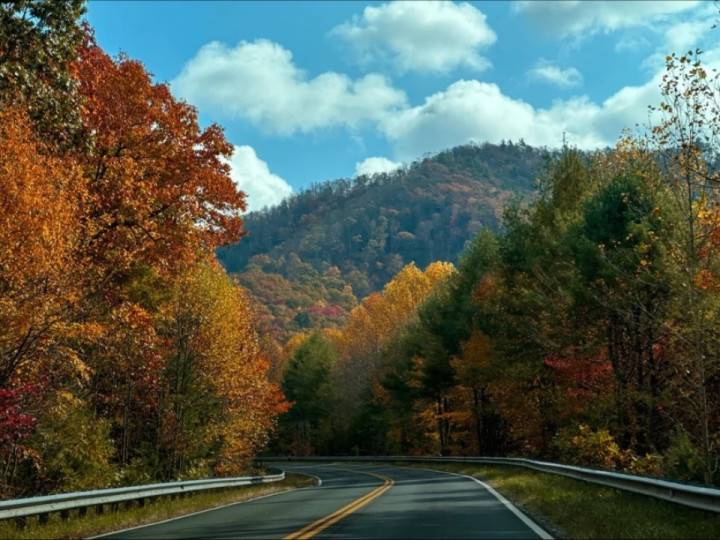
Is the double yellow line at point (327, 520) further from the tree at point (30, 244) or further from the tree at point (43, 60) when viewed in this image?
the tree at point (43, 60)

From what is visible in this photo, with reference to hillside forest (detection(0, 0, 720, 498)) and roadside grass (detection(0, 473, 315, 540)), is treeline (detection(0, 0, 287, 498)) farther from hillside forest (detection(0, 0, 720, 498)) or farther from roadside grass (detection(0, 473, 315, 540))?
roadside grass (detection(0, 473, 315, 540))

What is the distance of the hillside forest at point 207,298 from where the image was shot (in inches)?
650

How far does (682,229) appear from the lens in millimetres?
18969

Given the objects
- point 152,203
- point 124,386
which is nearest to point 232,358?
point 124,386

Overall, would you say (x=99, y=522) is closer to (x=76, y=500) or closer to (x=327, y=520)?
(x=76, y=500)

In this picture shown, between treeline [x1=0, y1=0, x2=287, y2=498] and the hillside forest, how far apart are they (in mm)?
71

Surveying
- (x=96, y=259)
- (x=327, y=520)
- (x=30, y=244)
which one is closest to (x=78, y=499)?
(x=327, y=520)

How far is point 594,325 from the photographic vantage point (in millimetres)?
28578

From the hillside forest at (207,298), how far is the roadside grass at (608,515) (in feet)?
8.87

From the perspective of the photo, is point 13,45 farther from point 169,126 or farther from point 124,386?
point 124,386

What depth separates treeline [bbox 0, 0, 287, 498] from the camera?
15.6 m

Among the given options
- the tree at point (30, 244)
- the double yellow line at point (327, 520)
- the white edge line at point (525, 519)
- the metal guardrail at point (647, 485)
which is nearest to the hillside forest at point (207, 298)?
the tree at point (30, 244)

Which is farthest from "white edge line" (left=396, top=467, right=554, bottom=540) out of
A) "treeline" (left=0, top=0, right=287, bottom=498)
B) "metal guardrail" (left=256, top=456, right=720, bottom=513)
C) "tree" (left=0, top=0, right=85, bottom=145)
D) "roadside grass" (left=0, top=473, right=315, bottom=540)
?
"tree" (left=0, top=0, right=85, bottom=145)

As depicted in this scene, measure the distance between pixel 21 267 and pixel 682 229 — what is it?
1641 cm
